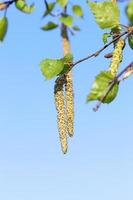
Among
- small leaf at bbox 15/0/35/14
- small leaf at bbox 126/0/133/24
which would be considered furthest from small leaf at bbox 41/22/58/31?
small leaf at bbox 126/0/133/24

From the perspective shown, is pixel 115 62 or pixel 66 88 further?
pixel 66 88

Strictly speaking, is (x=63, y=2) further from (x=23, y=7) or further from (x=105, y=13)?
(x=105, y=13)

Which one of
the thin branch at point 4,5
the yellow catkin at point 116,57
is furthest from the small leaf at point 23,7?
the yellow catkin at point 116,57

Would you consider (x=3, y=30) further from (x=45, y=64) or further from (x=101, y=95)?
(x=45, y=64)

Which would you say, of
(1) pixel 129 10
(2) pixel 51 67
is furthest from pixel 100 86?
(2) pixel 51 67

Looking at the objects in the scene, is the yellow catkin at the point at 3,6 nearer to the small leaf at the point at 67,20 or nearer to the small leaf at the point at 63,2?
the small leaf at the point at 63,2

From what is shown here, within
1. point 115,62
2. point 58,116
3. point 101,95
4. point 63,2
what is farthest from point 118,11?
point 63,2
